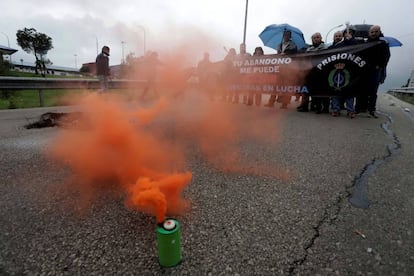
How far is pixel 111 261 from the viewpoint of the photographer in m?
1.58

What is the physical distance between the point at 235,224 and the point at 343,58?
6.62 metres

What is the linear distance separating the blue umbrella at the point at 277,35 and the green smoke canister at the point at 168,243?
10.1m

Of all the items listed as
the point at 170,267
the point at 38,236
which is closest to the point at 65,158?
the point at 38,236

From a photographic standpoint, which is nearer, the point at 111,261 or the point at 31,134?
the point at 111,261

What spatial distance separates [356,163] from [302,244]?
199 cm

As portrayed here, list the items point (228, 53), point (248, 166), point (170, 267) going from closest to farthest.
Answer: point (170, 267), point (248, 166), point (228, 53)

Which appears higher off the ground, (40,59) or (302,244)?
(40,59)

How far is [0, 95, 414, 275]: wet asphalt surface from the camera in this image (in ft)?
5.12

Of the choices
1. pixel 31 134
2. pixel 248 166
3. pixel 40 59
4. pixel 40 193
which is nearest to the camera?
pixel 40 193

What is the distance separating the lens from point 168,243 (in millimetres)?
1472

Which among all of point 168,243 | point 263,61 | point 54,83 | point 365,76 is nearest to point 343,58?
point 365,76

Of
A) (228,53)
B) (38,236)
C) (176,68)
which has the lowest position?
(38,236)

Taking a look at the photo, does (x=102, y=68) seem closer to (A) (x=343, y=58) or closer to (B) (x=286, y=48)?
(B) (x=286, y=48)

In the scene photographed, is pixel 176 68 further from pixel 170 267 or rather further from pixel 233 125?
pixel 170 267
